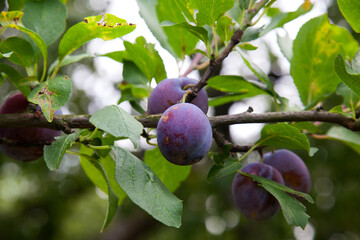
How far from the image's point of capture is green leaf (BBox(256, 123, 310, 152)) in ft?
2.31

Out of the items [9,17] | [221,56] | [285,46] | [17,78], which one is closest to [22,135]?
[17,78]

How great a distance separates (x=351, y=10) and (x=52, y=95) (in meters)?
0.59

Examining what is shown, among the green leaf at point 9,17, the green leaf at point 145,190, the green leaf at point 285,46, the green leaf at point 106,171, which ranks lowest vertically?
the green leaf at point 106,171

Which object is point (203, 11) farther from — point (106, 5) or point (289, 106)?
point (106, 5)

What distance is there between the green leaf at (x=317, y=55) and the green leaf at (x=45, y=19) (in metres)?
0.58

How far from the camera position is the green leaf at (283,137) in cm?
71

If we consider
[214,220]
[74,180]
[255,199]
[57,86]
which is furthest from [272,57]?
[57,86]

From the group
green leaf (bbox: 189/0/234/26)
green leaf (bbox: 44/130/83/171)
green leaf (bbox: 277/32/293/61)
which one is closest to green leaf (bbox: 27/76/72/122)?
green leaf (bbox: 44/130/83/171)

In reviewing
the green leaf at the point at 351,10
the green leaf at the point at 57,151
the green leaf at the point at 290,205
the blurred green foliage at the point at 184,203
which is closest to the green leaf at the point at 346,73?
the green leaf at the point at 351,10

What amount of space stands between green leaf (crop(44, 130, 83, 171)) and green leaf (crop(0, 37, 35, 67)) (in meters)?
0.27

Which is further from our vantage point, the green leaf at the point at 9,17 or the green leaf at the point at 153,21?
the green leaf at the point at 153,21

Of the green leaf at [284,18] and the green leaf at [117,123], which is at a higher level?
the green leaf at [117,123]

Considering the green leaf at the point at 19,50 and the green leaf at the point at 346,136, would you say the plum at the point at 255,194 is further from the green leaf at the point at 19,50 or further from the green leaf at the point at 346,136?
the green leaf at the point at 19,50

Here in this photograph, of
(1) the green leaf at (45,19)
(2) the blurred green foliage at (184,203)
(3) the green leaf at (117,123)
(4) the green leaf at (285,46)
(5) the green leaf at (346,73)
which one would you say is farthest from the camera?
(2) the blurred green foliage at (184,203)
